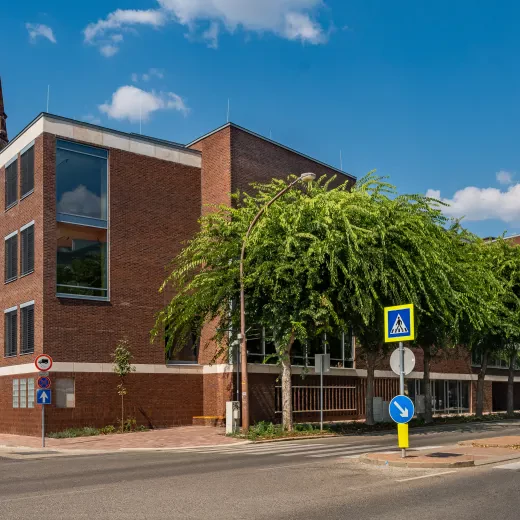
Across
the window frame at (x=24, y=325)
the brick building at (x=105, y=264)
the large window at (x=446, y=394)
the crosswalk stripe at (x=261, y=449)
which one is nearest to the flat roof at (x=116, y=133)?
the brick building at (x=105, y=264)

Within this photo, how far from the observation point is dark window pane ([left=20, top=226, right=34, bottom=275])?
30.6 meters

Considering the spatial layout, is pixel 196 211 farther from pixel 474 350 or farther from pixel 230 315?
pixel 474 350

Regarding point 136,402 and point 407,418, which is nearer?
point 407,418

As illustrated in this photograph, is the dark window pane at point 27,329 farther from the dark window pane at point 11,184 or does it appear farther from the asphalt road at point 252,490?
the asphalt road at point 252,490

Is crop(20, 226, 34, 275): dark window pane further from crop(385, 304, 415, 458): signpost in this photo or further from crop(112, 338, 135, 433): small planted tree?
crop(385, 304, 415, 458): signpost

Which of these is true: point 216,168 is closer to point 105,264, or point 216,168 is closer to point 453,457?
point 105,264

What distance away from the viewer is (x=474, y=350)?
39.8 metres

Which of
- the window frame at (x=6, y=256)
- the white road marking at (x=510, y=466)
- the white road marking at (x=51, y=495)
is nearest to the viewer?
the white road marking at (x=51, y=495)

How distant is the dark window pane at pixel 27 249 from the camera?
30.6 m

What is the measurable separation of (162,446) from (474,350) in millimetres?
22049

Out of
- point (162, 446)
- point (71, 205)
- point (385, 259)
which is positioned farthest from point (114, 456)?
point (71, 205)

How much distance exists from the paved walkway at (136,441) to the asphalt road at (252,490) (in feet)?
17.8

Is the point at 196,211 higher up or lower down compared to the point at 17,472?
higher up

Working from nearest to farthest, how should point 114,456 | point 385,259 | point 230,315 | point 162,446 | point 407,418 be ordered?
point 407,418 → point 114,456 → point 162,446 → point 385,259 → point 230,315
